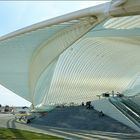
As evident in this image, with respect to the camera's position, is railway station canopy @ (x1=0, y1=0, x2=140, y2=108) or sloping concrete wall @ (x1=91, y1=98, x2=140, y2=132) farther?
sloping concrete wall @ (x1=91, y1=98, x2=140, y2=132)

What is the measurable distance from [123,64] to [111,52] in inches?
269

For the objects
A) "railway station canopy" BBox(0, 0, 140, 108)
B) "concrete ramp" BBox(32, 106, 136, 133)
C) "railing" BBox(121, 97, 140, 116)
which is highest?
"railway station canopy" BBox(0, 0, 140, 108)

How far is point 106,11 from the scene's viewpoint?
2388 centimetres

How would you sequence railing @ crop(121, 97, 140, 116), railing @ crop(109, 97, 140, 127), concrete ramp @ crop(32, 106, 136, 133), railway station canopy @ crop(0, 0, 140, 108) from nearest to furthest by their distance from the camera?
railway station canopy @ crop(0, 0, 140, 108) → concrete ramp @ crop(32, 106, 136, 133) → railing @ crop(109, 97, 140, 127) → railing @ crop(121, 97, 140, 116)

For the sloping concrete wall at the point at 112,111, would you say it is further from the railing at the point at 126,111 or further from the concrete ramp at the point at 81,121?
the concrete ramp at the point at 81,121

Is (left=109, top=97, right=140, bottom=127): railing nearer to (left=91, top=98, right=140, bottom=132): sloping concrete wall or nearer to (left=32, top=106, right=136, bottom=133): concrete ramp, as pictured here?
(left=91, top=98, right=140, bottom=132): sloping concrete wall

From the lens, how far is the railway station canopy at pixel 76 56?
30.1 m

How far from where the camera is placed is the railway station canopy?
98.7 feet

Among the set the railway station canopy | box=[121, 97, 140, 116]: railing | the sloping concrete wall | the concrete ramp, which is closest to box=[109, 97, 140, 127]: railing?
the sloping concrete wall

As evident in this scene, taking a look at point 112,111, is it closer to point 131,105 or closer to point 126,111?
point 126,111

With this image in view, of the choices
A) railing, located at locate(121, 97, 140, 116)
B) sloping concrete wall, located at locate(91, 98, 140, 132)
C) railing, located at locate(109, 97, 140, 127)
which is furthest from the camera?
railing, located at locate(121, 97, 140, 116)

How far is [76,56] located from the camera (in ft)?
176

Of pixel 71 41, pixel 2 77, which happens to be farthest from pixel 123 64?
pixel 71 41

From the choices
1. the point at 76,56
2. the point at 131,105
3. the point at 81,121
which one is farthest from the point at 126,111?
the point at 76,56
